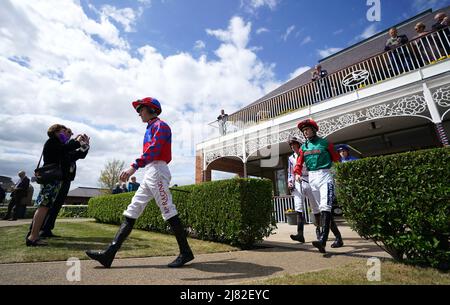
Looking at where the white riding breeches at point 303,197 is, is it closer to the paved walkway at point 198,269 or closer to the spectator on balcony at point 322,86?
the paved walkway at point 198,269

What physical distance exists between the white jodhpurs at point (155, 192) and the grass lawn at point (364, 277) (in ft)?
4.29

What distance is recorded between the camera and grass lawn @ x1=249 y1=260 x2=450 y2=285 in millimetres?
1912

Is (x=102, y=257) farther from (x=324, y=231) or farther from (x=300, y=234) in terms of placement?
(x=300, y=234)

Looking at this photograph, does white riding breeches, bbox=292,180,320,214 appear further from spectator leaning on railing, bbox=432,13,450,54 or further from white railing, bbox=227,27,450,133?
spectator leaning on railing, bbox=432,13,450,54

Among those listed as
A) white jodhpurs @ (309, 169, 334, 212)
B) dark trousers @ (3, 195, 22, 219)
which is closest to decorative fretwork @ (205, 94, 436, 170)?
white jodhpurs @ (309, 169, 334, 212)

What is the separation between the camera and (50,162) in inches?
152

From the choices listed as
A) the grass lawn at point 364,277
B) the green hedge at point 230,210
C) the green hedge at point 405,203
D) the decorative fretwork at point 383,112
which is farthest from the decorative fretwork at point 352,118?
the grass lawn at point 364,277

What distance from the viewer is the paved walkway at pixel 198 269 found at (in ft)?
6.82

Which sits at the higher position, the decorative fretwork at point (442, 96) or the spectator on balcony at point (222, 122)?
the spectator on balcony at point (222, 122)

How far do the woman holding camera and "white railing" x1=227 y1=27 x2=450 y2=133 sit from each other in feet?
29.6

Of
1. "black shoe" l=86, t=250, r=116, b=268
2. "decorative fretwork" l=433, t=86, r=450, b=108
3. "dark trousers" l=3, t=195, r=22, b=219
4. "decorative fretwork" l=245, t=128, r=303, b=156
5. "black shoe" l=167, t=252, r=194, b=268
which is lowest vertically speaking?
"black shoe" l=167, t=252, r=194, b=268

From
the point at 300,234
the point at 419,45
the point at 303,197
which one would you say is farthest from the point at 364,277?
the point at 419,45
